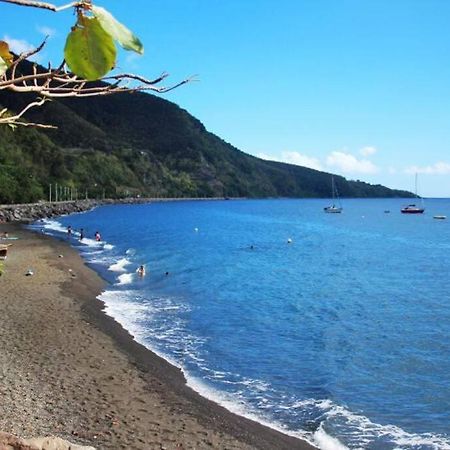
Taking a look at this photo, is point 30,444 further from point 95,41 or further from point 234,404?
point 234,404

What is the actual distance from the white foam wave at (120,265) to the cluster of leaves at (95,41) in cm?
4476

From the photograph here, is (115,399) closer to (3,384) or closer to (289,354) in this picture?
(3,384)

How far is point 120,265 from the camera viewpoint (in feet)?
157

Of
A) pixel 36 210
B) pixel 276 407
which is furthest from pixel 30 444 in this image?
pixel 36 210

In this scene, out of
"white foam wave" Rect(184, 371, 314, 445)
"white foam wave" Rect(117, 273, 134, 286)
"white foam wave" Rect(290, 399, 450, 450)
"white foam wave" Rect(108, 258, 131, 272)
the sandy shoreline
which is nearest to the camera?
the sandy shoreline

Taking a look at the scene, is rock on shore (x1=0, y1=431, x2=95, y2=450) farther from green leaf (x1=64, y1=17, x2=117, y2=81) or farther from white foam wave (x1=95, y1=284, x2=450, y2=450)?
white foam wave (x1=95, y1=284, x2=450, y2=450)

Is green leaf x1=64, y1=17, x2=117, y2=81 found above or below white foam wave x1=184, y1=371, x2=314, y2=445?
above

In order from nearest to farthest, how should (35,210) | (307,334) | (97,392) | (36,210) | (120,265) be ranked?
(97,392), (307,334), (120,265), (35,210), (36,210)

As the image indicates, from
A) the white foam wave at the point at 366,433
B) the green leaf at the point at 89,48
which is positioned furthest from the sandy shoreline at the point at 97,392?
the green leaf at the point at 89,48

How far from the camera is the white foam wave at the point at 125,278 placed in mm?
39062

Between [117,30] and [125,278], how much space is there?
40475mm

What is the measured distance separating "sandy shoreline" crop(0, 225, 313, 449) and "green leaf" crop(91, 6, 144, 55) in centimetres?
1281

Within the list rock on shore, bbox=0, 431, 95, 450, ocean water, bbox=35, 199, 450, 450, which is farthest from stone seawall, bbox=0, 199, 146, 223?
rock on shore, bbox=0, 431, 95, 450

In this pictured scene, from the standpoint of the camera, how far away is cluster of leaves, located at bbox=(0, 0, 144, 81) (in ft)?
3.67
